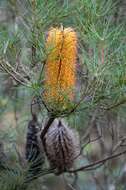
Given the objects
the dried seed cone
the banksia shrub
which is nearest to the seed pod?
the dried seed cone

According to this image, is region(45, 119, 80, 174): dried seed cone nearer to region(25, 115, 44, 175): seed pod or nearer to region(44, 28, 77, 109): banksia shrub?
region(25, 115, 44, 175): seed pod

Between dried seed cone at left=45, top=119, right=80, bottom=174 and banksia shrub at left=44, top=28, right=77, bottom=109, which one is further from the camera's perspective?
dried seed cone at left=45, top=119, right=80, bottom=174

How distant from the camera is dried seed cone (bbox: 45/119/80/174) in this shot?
1.34 metres

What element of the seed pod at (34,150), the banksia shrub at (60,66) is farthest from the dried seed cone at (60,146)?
the banksia shrub at (60,66)

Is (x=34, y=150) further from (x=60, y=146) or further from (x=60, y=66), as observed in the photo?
(x=60, y=66)

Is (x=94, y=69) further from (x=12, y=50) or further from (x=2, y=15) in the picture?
(x=2, y=15)

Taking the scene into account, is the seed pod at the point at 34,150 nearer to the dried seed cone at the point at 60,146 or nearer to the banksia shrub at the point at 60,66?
the dried seed cone at the point at 60,146

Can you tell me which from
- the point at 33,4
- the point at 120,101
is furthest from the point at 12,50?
the point at 120,101

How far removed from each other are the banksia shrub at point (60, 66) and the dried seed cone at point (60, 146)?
0.25 meters

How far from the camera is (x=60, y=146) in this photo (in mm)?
1337

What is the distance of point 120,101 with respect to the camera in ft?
3.87

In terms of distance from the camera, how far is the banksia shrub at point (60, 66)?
108 cm

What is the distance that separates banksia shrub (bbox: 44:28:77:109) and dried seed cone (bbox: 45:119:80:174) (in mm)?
252

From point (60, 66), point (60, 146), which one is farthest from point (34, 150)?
point (60, 66)
